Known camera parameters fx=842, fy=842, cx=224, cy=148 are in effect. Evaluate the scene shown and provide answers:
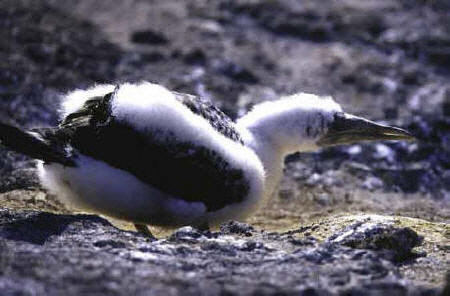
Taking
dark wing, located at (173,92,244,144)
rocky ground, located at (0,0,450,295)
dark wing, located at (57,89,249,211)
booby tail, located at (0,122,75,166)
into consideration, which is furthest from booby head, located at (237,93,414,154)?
booby tail, located at (0,122,75,166)

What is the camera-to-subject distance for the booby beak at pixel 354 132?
21.8ft

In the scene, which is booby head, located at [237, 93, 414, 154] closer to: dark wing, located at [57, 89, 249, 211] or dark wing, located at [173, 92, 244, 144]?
dark wing, located at [173, 92, 244, 144]

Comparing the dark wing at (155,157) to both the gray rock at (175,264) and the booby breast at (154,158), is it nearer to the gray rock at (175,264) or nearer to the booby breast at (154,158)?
the booby breast at (154,158)

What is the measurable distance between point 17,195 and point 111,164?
1783mm

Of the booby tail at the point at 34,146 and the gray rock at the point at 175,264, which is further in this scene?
the booby tail at the point at 34,146

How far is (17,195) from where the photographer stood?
6.70 meters

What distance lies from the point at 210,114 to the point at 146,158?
70 cm

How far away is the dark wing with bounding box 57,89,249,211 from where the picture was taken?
518 centimetres

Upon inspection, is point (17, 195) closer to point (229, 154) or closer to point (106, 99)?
point (106, 99)

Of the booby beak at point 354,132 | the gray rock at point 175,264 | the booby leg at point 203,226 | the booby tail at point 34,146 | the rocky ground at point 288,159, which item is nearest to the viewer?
the gray rock at point 175,264

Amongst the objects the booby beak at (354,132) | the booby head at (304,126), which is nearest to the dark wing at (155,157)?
the booby head at (304,126)

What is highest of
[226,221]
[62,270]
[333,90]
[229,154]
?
[333,90]

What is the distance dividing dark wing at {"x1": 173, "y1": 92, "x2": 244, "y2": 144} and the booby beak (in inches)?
40.3

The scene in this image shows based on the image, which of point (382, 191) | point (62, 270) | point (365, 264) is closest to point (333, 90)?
point (382, 191)
